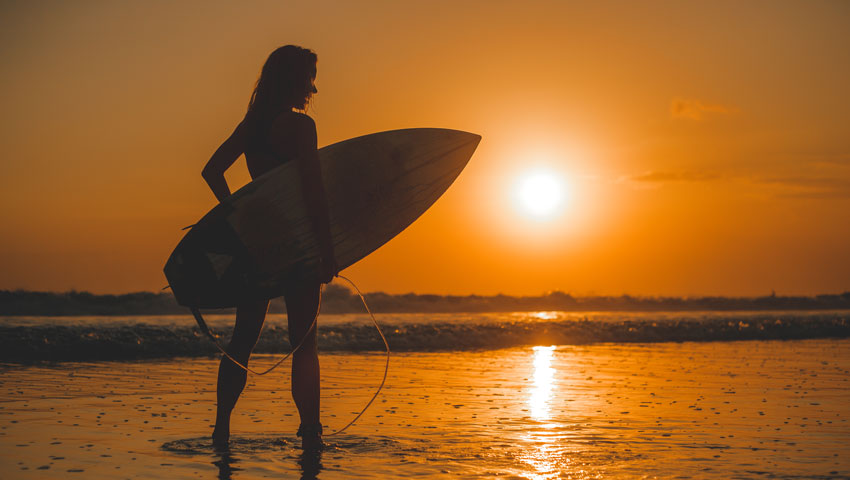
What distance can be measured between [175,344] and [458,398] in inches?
279

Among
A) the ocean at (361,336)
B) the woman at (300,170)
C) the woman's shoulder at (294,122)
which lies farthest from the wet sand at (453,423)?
the ocean at (361,336)

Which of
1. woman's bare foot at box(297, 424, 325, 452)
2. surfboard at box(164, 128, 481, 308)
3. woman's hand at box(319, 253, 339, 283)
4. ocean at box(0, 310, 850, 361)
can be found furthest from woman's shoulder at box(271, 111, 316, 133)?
ocean at box(0, 310, 850, 361)

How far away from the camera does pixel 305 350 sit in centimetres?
408

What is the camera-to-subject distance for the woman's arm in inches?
158

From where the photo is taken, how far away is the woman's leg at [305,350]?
13.1 ft

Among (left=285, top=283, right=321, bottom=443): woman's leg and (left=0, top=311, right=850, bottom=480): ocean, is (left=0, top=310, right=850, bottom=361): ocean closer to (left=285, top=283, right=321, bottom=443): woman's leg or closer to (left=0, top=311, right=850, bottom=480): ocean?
(left=0, top=311, right=850, bottom=480): ocean

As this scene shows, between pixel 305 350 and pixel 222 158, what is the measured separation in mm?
1092

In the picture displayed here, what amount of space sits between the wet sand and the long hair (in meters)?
1.71

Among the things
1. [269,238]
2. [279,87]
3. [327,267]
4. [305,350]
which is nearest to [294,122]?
[279,87]

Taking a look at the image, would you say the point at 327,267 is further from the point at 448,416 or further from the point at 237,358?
the point at 448,416

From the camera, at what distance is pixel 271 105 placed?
402cm

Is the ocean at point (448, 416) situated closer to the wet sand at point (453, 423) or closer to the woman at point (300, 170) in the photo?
the wet sand at point (453, 423)

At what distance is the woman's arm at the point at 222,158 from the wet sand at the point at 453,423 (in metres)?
1.41

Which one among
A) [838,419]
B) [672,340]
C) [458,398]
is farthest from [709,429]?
[672,340]
